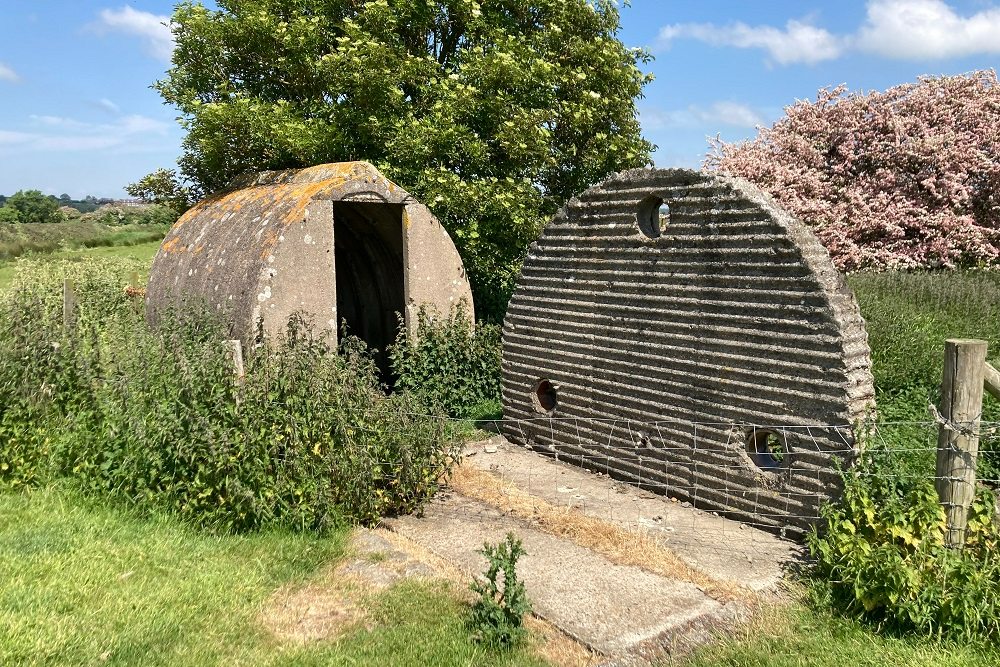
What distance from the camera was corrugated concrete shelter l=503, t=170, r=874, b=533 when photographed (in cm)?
549

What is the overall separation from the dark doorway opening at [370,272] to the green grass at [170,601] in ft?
17.7

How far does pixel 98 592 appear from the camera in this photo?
4625 mm

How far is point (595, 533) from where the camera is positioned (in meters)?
5.68

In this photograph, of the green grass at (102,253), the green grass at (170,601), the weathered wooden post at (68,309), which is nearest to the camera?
the green grass at (170,601)

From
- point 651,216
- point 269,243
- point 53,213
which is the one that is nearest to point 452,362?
point 269,243

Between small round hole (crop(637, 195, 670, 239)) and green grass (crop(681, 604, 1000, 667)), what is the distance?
355 centimetres

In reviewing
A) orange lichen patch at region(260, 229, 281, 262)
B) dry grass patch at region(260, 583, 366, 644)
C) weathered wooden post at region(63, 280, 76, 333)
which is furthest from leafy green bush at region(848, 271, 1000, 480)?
weathered wooden post at region(63, 280, 76, 333)

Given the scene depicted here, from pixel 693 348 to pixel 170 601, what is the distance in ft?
14.2

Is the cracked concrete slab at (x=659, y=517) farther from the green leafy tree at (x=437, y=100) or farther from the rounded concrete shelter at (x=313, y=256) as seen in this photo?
the green leafy tree at (x=437, y=100)

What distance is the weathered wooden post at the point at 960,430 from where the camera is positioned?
4.45 meters

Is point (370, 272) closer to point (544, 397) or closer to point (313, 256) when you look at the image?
point (313, 256)

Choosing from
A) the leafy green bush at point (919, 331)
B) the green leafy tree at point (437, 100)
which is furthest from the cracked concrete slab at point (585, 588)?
the green leafy tree at point (437, 100)

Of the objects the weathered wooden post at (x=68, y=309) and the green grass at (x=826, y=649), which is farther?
the weathered wooden post at (x=68, y=309)

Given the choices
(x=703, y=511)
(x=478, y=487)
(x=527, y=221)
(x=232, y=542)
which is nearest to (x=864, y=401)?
(x=703, y=511)
